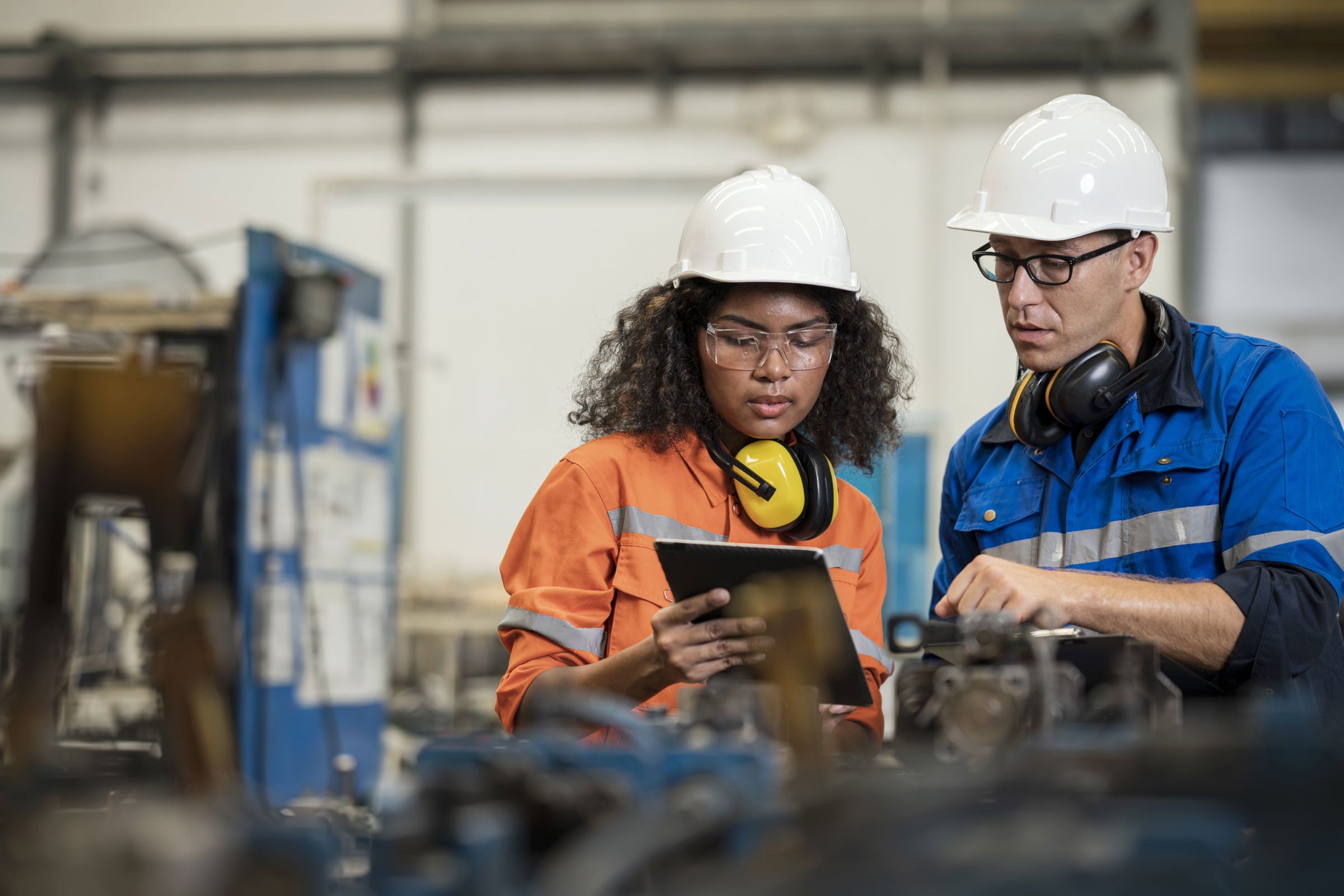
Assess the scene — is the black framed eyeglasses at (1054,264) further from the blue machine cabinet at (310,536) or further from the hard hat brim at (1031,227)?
the blue machine cabinet at (310,536)

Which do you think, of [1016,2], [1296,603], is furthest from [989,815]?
[1016,2]

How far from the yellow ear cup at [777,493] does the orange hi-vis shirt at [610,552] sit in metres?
0.05

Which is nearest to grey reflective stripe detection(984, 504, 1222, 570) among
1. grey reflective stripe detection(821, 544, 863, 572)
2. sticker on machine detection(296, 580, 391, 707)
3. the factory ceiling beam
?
grey reflective stripe detection(821, 544, 863, 572)

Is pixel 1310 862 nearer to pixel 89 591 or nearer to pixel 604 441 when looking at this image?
pixel 604 441

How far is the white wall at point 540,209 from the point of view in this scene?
740 cm

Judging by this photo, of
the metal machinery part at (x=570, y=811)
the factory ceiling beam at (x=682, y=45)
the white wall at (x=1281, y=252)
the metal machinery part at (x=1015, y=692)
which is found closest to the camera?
the metal machinery part at (x=570, y=811)

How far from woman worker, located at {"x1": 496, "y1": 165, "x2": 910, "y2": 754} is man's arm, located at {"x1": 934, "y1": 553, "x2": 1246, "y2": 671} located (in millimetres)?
354

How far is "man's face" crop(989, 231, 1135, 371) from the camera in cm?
202

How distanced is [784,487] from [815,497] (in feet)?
0.20

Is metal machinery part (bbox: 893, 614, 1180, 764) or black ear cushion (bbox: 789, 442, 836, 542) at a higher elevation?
black ear cushion (bbox: 789, 442, 836, 542)

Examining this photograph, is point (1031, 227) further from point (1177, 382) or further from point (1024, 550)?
point (1024, 550)

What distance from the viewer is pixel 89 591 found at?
4621mm

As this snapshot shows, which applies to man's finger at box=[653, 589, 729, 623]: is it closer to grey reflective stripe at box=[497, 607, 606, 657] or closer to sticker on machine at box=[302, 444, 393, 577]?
grey reflective stripe at box=[497, 607, 606, 657]

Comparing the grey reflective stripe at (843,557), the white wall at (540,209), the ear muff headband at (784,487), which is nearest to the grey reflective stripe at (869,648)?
the grey reflective stripe at (843,557)
